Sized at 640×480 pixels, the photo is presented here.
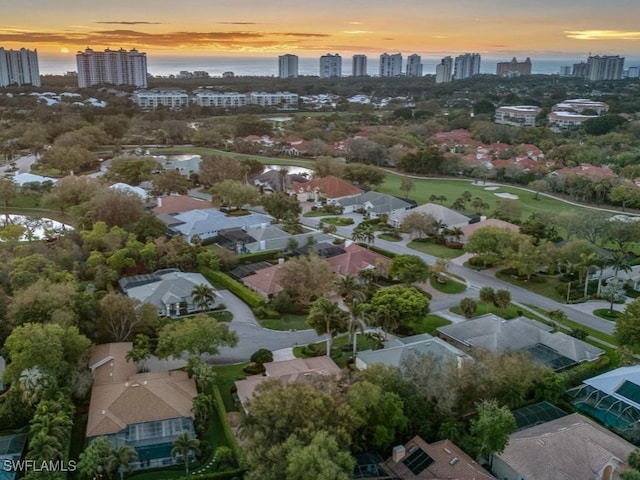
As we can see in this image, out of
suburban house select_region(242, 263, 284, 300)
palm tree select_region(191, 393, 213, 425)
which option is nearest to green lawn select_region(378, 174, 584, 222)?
suburban house select_region(242, 263, 284, 300)

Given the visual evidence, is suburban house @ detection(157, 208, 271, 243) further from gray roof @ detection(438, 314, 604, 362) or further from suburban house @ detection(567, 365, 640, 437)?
suburban house @ detection(567, 365, 640, 437)

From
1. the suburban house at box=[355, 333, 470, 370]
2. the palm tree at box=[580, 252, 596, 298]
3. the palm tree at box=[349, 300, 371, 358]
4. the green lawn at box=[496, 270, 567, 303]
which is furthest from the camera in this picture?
the green lawn at box=[496, 270, 567, 303]

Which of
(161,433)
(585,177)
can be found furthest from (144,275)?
(585,177)

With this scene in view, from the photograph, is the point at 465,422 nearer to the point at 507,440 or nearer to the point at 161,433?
the point at 507,440

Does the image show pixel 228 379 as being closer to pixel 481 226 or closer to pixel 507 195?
pixel 481 226

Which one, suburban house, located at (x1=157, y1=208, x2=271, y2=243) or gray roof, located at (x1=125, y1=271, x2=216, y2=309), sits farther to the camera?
suburban house, located at (x1=157, y1=208, x2=271, y2=243)

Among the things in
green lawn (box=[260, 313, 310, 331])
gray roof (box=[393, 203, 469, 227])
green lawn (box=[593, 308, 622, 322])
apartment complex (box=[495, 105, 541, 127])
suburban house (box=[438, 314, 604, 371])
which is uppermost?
apartment complex (box=[495, 105, 541, 127])
